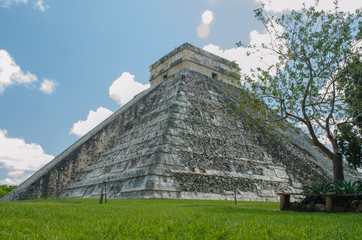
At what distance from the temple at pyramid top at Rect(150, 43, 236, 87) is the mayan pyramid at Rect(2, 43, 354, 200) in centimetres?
148

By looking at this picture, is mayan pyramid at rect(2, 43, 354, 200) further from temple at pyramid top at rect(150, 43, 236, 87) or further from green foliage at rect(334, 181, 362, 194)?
green foliage at rect(334, 181, 362, 194)

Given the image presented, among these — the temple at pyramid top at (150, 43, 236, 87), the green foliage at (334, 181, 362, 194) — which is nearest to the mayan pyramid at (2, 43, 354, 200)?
the temple at pyramid top at (150, 43, 236, 87)

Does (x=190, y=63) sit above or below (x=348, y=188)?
above

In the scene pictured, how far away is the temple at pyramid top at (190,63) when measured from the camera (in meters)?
16.4

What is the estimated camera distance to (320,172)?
12.0 m

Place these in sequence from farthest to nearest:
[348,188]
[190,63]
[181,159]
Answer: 1. [190,63]
2. [181,159]
3. [348,188]

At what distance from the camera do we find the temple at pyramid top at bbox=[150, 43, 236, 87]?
1642 cm

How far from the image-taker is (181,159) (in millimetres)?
9398

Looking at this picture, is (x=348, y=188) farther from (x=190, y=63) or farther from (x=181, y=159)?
(x=190, y=63)

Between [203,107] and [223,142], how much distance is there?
2.08m

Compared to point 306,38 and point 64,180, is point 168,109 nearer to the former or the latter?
point 64,180

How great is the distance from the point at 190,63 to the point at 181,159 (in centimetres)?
823

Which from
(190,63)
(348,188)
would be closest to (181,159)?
(348,188)

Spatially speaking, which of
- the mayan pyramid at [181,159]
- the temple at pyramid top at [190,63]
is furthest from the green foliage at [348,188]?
the temple at pyramid top at [190,63]
